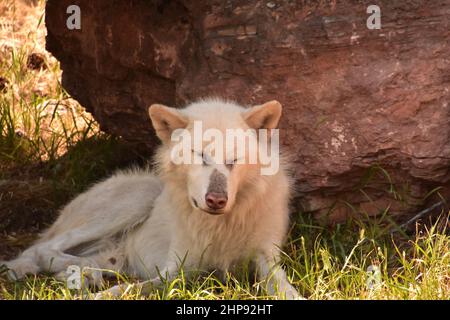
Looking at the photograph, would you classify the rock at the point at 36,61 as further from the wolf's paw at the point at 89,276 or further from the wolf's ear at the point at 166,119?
the wolf's ear at the point at 166,119

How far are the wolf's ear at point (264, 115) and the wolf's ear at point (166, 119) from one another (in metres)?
0.43

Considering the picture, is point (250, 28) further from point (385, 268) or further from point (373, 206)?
point (385, 268)

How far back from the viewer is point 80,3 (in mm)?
7508

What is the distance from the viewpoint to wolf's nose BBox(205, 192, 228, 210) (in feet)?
17.4

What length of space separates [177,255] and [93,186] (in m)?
1.65

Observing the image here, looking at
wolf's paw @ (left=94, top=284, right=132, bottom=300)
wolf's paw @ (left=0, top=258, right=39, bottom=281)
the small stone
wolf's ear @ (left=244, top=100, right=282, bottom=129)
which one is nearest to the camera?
wolf's paw @ (left=94, top=284, right=132, bottom=300)

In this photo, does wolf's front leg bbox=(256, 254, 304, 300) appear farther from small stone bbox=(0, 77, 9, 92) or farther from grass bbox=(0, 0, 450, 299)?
small stone bbox=(0, 77, 9, 92)

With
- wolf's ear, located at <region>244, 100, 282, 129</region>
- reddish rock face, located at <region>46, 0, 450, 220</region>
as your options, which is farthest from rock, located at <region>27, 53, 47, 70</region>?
wolf's ear, located at <region>244, 100, 282, 129</region>

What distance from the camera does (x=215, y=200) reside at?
529cm

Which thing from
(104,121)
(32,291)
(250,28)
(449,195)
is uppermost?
(250,28)

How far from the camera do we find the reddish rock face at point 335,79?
636 centimetres

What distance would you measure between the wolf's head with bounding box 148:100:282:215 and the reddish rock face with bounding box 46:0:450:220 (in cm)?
72

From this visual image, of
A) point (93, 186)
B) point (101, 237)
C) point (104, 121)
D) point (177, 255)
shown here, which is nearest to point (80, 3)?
point (104, 121)

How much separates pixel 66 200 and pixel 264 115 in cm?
278
